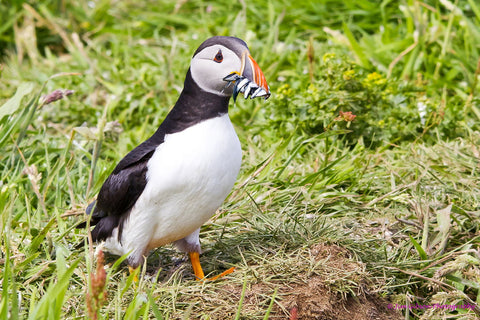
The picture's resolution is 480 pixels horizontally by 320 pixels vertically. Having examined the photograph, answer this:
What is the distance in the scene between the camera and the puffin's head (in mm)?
2508

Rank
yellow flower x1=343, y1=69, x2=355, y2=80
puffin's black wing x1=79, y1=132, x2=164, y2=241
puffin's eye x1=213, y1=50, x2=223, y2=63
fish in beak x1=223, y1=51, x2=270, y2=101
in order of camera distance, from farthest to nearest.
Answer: yellow flower x1=343, y1=69, x2=355, y2=80, puffin's black wing x1=79, y1=132, x2=164, y2=241, puffin's eye x1=213, y1=50, x2=223, y2=63, fish in beak x1=223, y1=51, x2=270, y2=101

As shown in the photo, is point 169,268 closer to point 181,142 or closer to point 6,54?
point 181,142

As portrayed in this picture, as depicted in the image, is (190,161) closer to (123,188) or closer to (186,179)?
(186,179)

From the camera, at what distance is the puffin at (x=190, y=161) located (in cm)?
258

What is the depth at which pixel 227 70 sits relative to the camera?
2.58 meters

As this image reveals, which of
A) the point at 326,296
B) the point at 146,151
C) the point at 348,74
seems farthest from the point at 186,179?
the point at 348,74

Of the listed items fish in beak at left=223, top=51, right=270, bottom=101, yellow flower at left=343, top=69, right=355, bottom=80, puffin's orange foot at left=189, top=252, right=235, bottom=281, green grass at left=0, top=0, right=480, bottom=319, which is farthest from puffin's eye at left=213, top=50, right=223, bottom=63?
yellow flower at left=343, top=69, right=355, bottom=80

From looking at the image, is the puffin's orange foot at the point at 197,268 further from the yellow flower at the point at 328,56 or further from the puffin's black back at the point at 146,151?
the yellow flower at the point at 328,56

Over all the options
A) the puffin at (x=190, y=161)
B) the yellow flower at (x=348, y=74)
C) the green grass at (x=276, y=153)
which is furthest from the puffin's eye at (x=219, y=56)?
the yellow flower at (x=348, y=74)

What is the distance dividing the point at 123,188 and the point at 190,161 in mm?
379

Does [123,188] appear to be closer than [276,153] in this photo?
Yes

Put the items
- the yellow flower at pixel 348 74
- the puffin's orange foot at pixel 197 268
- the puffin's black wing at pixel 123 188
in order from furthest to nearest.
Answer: the yellow flower at pixel 348 74 < the puffin's orange foot at pixel 197 268 < the puffin's black wing at pixel 123 188

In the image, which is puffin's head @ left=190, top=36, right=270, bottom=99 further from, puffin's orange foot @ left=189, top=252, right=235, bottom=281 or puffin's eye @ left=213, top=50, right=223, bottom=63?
puffin's orange foot @ left=189, top=252, right=235, bottom=281

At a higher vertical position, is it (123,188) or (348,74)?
(123,188)
